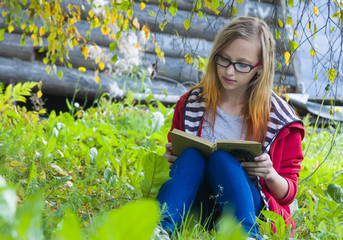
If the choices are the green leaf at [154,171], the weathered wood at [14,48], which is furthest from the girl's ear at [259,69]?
the weathered wood at [14,48]

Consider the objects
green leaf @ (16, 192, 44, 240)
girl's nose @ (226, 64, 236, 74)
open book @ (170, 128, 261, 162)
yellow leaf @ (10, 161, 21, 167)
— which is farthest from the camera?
yellow leaf @ (10, 161, 21, 167)

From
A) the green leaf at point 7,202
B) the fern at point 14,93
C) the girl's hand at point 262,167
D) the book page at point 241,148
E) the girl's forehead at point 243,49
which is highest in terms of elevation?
the girl's forehead at point 243,49

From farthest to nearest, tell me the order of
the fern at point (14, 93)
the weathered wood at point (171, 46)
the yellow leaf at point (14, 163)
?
the weathered wood at point (171, 46) → the fern at point (14, 93) → the yellow leaf at point (14, 163)

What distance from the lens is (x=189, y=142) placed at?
164 cm

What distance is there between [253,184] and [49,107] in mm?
3382

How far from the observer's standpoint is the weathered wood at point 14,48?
425cm

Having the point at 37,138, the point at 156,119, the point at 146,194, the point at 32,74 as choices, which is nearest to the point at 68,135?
the point at 37,138

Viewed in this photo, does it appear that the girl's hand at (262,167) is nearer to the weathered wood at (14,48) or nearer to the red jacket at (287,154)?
the red jacket at (287,154)

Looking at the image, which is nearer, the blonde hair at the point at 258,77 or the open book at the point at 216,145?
the open book at the point at 216,145

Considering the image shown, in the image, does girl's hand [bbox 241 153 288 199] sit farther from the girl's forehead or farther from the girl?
the girl's forehead

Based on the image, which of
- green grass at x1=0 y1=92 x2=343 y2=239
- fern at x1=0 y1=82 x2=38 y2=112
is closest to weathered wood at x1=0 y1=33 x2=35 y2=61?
green grass at x1=0 y1=92 x2=343 y2=239

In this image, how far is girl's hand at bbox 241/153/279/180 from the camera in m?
1.59

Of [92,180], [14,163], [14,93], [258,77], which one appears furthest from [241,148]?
[14,93]

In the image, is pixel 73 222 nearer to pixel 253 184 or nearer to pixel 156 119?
pixel 253 184
